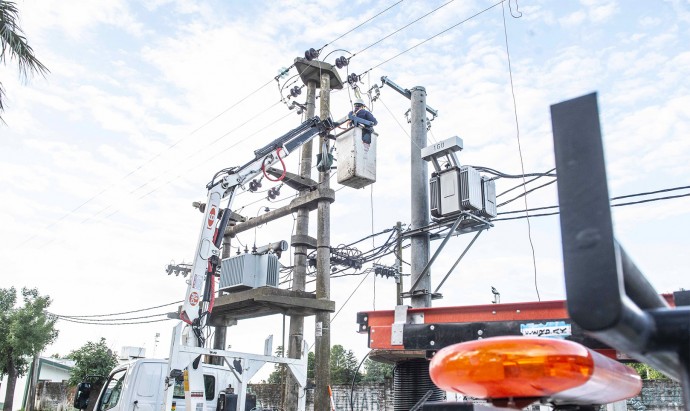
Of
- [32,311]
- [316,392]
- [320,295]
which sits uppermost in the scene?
[32,311]

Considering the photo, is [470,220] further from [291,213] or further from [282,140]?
[291,213]

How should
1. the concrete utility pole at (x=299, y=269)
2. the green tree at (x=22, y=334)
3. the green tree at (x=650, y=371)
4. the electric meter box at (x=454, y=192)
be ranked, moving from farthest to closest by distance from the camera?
the green tree at (x=22, y=334) → the concrete utility pole at (x=299, y=269) → the electric meter box at (x=454, y=192) → the green tree at (x=650, y=371)

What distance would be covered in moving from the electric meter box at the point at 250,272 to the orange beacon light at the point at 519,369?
1034 centimetres

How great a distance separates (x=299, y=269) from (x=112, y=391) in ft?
13.5

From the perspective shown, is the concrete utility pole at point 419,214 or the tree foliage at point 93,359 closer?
the concrete utility pole at point 419,214

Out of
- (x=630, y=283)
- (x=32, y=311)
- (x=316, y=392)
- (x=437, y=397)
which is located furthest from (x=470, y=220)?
(x=32, y=311)

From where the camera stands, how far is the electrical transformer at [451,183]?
241 inches

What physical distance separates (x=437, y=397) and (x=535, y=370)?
2.21 meters

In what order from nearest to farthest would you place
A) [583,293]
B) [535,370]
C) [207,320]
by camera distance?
[583,293], [535,370], [207,320]

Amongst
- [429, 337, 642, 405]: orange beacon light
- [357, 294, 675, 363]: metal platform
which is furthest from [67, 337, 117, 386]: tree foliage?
[429, 337, 642, 405]: orange beacon light

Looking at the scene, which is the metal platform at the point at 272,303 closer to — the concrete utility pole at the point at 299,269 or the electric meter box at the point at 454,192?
the concrete utility pole at the point at 299,269

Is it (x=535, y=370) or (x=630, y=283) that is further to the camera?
(x=535, y=370)

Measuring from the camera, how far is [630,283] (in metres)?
0.72

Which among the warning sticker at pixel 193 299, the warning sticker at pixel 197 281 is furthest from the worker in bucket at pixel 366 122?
the warning sticker at pixel 193 299
